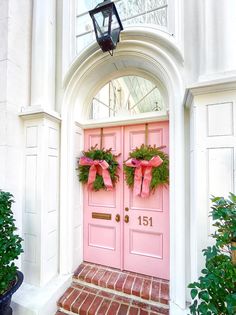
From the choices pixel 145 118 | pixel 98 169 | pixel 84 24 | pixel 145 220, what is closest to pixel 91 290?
pixel 145 220

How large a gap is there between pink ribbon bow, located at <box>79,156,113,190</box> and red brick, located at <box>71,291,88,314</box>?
1432 mm

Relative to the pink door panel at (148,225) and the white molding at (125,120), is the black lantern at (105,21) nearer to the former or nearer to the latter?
the white molding at (125,120)

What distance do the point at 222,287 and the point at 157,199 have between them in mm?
1384

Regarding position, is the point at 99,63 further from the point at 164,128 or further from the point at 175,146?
the point at 175,146

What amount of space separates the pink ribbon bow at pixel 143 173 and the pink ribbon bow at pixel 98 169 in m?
0.34

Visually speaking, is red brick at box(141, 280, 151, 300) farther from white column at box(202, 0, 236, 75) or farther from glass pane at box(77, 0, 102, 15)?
glass pane at box(77, 0, 102, 15)

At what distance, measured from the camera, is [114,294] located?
2.49 metres

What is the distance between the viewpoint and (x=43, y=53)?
273 centimetres

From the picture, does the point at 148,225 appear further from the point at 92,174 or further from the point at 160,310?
the point at 92,174

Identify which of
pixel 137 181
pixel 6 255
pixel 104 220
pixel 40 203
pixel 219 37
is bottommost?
pixel 6 255

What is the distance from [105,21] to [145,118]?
1239 mm

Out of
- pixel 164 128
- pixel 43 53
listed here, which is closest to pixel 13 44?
pixel 43 53

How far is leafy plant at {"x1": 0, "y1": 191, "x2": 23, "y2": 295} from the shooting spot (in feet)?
6.71

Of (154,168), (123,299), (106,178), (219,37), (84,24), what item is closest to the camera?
(219,37)
